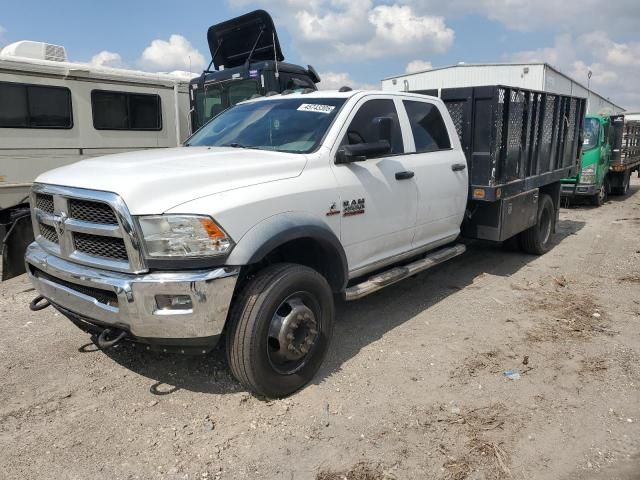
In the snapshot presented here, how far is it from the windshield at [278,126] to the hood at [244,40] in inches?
183

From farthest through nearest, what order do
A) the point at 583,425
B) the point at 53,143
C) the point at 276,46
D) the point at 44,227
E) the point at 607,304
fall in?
the point at 276,46, the point at 53,143, the point at 607,304, the point at 44,227, the point at 583,425

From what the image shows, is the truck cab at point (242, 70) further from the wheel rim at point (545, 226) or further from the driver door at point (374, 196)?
the driver door at point (374, 196)

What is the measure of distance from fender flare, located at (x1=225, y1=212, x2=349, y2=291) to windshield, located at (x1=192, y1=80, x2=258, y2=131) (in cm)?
575

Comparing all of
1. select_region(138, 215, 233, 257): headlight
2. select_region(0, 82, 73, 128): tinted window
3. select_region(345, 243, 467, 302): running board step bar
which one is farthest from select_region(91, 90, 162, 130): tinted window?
select_region(138, 215, 233, 257): headlight

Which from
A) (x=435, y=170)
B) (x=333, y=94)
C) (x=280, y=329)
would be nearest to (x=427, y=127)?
(x=435, y=170)

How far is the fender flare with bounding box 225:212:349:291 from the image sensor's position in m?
3.10

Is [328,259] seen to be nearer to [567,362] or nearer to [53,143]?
[567,362]

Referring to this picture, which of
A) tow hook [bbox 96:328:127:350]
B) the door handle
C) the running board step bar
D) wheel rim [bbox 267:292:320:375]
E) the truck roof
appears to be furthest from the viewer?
the door handle

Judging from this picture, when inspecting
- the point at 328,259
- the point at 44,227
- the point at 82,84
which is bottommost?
the point at 328,259

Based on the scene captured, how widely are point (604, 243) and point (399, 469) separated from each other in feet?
23.7

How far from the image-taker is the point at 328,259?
12.8ft

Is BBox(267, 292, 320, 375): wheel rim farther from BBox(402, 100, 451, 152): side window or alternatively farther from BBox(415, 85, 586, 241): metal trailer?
BBox(415, 85, 586, 241): metal trailer

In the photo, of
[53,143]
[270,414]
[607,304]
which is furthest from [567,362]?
[53,143]

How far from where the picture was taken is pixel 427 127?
16.8ft
